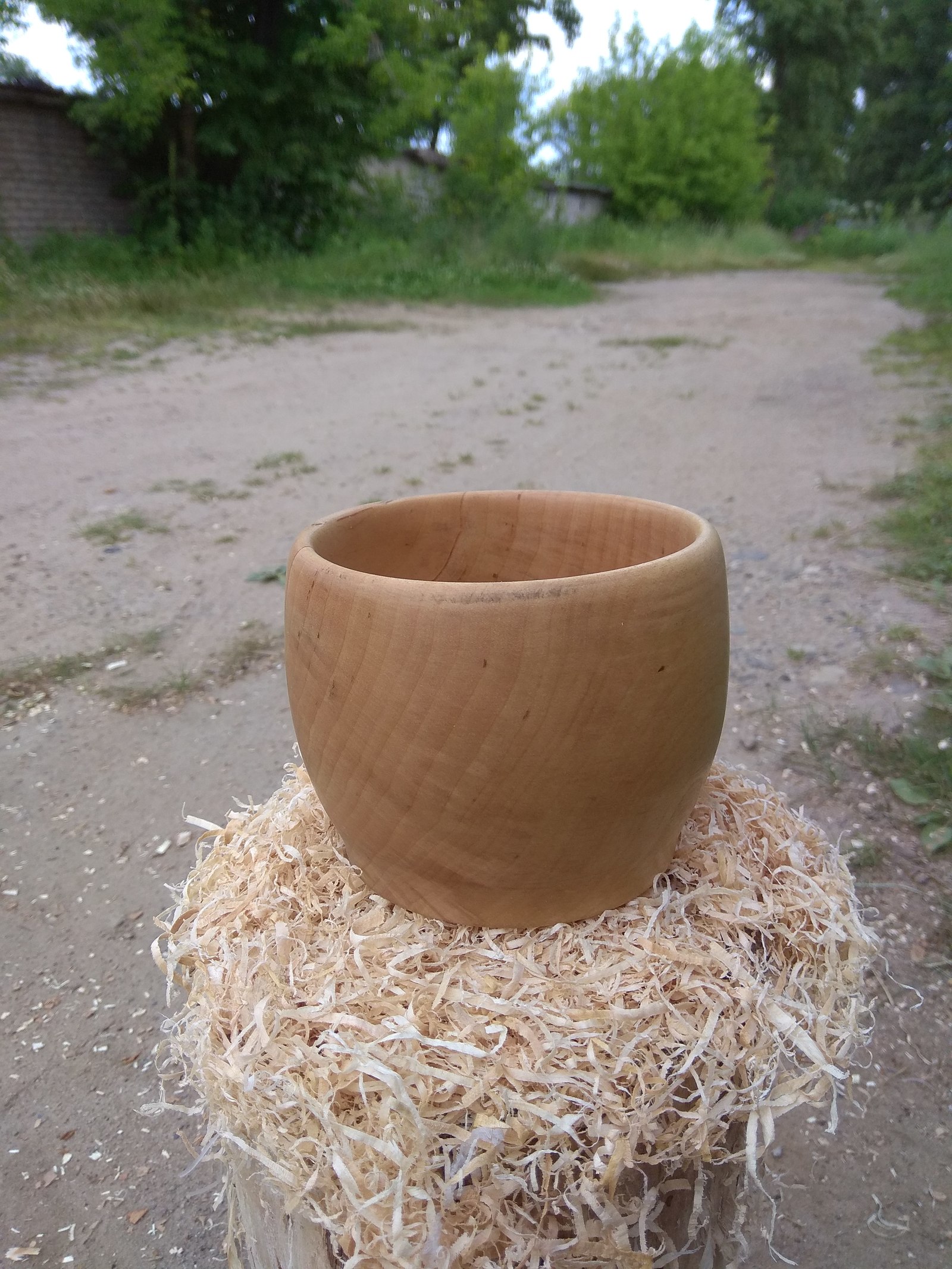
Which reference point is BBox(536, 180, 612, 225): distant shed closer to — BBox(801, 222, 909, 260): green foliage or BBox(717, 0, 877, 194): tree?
BBox(801, 222, 909, 260): green foliage

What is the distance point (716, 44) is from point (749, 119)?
273 cm

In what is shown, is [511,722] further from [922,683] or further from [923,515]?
[923,515]

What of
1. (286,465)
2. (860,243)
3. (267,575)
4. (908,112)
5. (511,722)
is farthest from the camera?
(908,112)

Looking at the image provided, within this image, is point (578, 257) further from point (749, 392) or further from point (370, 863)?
point (370, 863)

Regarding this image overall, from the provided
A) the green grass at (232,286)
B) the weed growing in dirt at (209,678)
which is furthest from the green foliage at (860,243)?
the weed growing in dirt at (209,678)

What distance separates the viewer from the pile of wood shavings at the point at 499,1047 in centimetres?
93

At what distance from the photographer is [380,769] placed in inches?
38.3

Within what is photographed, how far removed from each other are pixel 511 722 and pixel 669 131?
1117 inches

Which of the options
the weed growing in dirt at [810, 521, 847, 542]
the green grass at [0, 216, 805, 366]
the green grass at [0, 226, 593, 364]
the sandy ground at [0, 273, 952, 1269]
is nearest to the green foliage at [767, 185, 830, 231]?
the green grass at [0, 216, 805, 366]

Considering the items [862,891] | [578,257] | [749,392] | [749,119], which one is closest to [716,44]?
[749,119]

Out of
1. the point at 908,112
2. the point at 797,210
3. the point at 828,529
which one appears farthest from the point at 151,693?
the point at 908,112

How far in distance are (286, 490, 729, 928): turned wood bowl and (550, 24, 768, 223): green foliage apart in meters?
26.7

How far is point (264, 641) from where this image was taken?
352 cm

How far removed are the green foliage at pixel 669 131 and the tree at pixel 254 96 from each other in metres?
12.6
